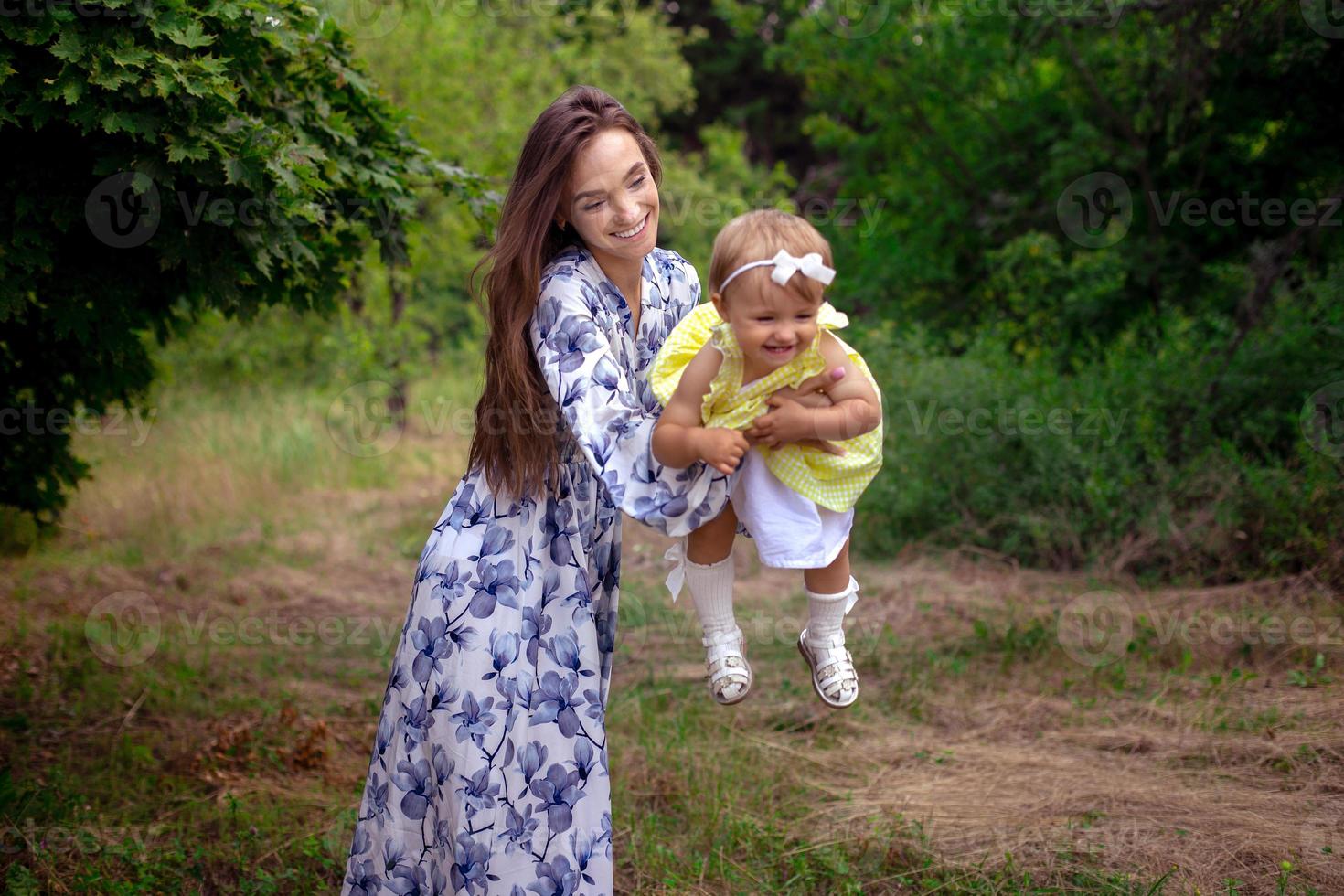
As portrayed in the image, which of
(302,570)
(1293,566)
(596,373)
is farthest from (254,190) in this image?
(1293,566)

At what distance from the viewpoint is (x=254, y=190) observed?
3.12 m

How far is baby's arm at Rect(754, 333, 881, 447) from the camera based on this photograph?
2.26 meters

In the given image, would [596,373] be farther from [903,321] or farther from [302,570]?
[903,321]

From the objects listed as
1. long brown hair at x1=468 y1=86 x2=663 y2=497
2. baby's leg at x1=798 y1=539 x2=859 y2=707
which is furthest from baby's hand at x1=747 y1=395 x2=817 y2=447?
long brown hair at x1=468 y1=86 x2=663 y2=497

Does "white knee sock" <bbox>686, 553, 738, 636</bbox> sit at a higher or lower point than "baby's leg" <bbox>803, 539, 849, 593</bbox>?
lower

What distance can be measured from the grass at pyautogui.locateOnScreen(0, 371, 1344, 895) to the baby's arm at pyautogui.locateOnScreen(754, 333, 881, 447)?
5.49ft

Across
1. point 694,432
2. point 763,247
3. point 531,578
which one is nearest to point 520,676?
point 531,578

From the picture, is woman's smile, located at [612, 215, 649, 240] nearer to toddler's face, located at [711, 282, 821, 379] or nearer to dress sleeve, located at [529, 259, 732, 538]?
dress sleeve, located at [529, 259, 732, 538]

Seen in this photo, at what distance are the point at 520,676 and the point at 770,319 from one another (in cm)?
100

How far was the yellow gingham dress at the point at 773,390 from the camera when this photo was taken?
2.27 m

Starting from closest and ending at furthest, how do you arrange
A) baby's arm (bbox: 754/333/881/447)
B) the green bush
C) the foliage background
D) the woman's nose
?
baby's arm (bbox: 754/333/881/447), the woman's nose, the green bush, the foliage background

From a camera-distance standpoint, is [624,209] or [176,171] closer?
[624,209]

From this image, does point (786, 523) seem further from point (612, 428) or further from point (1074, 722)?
point (1074, 722)

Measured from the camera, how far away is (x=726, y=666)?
97.7 inches
